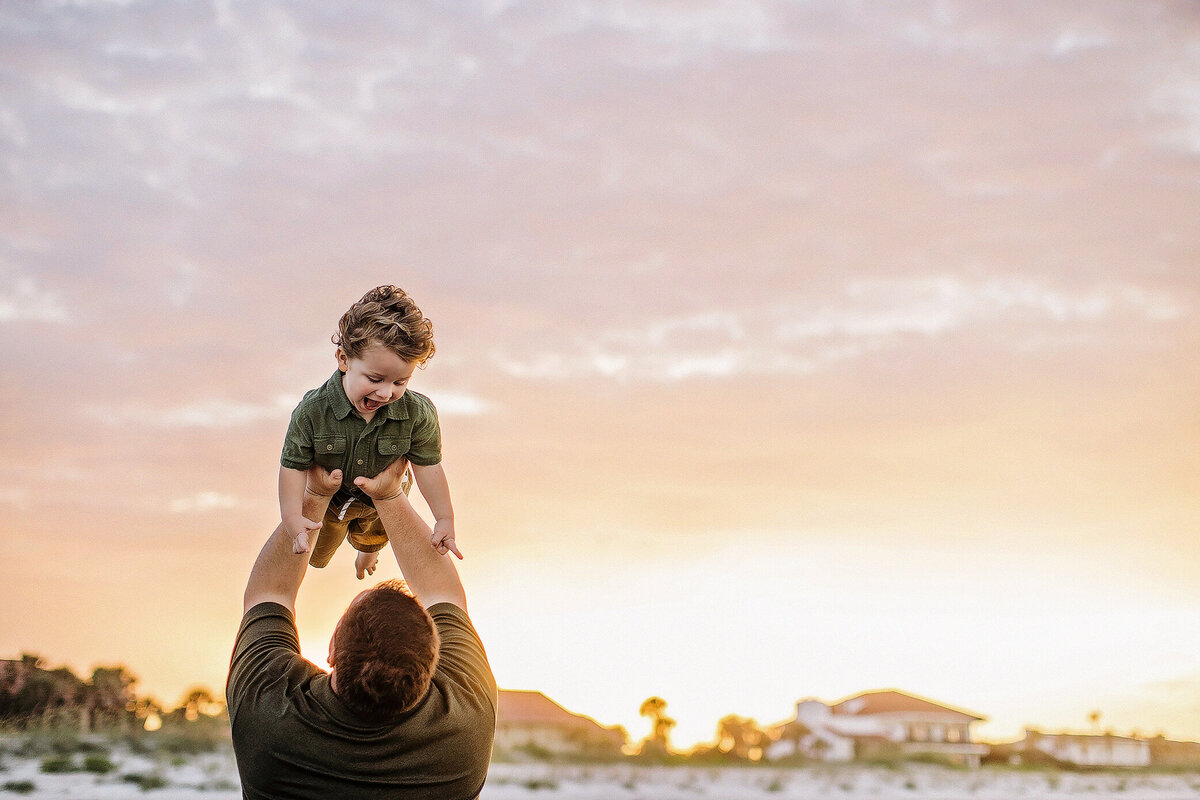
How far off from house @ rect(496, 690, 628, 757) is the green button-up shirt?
1190 centimetres

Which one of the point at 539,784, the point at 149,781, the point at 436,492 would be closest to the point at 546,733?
the point at 539,784

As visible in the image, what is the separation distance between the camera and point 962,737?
20.7 meters

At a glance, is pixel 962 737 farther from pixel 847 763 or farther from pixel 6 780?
pixel 6 780

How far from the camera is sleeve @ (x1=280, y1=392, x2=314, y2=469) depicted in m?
3.46

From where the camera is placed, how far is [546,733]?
51.1 feet

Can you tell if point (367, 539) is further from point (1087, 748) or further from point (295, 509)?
point (1087, 748)

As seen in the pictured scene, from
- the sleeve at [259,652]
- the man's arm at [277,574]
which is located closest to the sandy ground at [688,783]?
the man's arm at [277,574]

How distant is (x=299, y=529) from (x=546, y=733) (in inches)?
515

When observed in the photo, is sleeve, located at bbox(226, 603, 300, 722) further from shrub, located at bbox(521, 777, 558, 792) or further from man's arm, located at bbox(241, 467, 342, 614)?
shrub, located at bbox(521, 777, 558, 792)

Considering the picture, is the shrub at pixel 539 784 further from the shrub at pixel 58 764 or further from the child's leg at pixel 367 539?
the child's leg at pixel 367 539

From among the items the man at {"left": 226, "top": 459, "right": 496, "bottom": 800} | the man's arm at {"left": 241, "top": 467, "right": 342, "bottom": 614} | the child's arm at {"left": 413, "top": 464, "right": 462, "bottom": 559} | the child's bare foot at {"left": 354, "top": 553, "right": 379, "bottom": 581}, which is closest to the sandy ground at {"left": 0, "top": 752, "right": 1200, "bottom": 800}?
the child's bare foot at {"left": 354, "top": 553, "right": 379, "bottom": 581}

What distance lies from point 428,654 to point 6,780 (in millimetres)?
10329

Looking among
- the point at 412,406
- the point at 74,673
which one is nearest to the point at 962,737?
the point at 74,673

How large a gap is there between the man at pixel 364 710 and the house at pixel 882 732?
16307 mm
